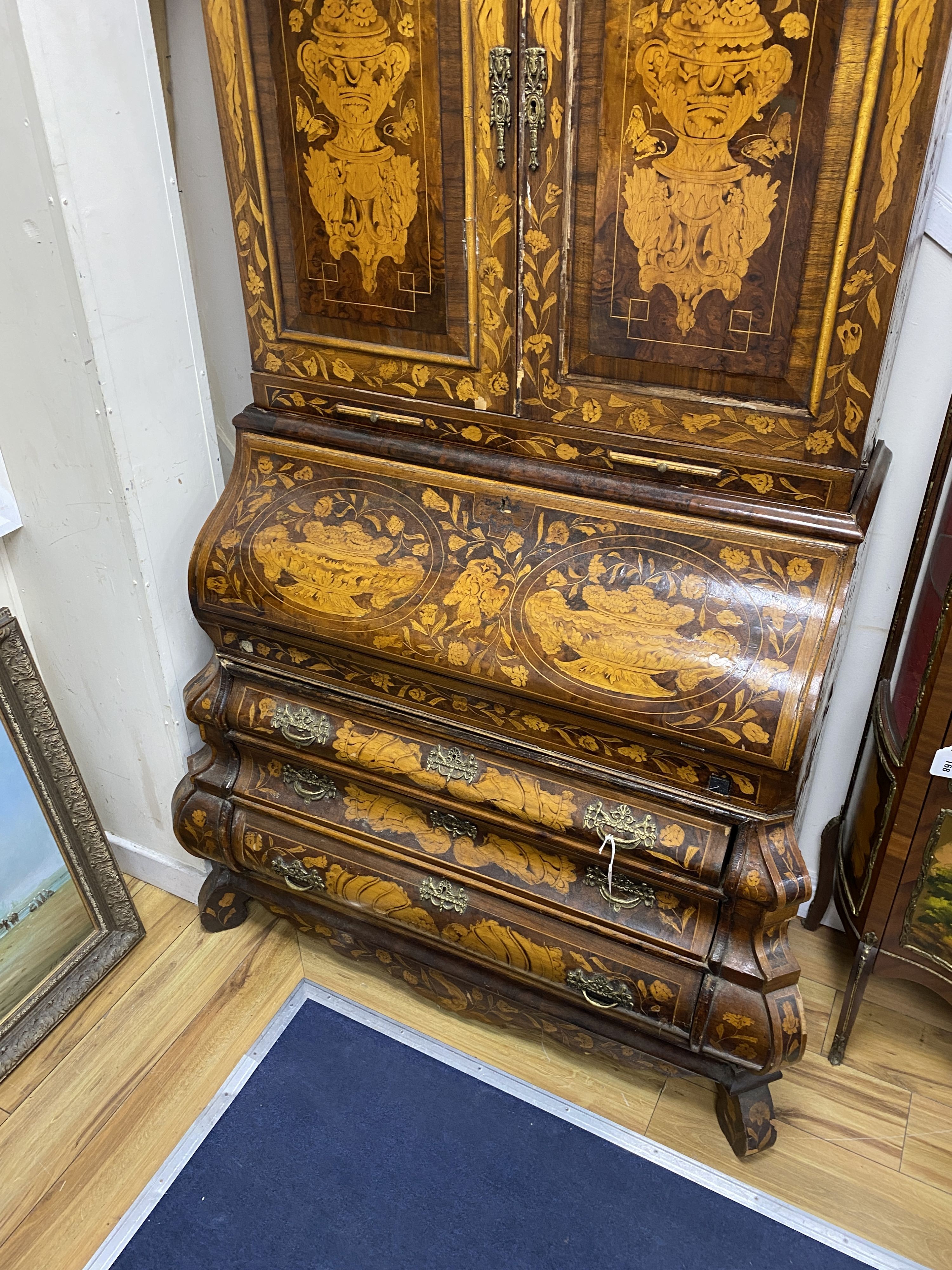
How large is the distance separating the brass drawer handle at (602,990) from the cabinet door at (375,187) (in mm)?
968

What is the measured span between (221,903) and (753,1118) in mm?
1171

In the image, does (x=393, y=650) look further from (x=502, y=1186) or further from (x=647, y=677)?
(x=502, y=1186)

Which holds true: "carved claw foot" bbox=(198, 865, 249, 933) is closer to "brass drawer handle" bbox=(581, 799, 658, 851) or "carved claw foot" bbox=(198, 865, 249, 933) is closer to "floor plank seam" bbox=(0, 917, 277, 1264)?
"floor plank seam" bbox=(0, 917, 277, 1264)

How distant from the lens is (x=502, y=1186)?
1651 mm

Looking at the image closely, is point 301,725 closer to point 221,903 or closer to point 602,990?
point 221,903

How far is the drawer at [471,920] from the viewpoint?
1.53 m

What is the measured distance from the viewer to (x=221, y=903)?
2.05m

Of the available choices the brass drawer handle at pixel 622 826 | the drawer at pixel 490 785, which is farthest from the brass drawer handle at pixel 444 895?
the brass drawer handle at pixel 622 826

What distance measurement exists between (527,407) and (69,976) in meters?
1.54

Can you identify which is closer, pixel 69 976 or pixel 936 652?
pixel 936 652

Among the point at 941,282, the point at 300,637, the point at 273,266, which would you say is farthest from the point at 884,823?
the point at 273,266

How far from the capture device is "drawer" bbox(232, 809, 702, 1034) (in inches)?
60.2

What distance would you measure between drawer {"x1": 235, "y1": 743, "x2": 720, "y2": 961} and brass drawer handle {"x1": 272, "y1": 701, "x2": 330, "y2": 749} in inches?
2.2

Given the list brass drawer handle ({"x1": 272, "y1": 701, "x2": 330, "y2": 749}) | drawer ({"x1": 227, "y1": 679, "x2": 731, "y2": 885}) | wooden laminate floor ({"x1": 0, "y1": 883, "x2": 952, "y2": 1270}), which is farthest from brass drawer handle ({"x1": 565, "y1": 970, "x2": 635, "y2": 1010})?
brass drawer handle ({"x1": 272, "y1": 701, "x2": 330, "y2": 749})
